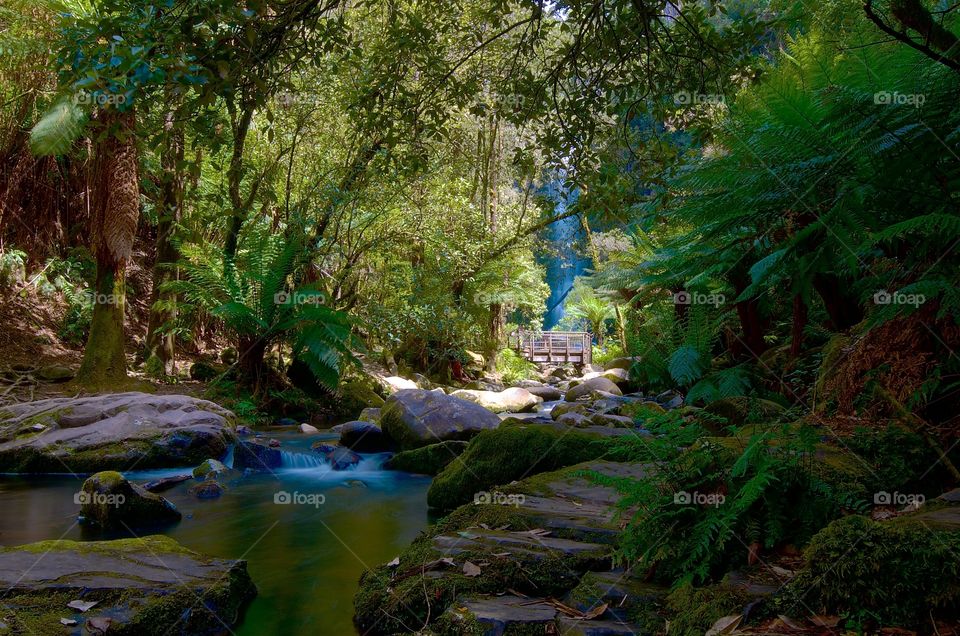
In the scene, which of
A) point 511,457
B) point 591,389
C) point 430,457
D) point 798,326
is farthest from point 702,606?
point 591,389

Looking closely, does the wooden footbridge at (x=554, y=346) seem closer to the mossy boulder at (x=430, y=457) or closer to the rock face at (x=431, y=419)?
the rock face at (x=431, y=419)

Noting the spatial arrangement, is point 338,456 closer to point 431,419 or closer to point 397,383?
point 431,419

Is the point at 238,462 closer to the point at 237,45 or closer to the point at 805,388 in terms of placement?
the point at 237,45

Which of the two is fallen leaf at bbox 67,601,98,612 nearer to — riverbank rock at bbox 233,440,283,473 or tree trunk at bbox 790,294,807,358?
riverbank rock at bbox 233,440,283,473

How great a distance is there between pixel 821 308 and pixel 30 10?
1148 cm

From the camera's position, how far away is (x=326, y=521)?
15.1 feet

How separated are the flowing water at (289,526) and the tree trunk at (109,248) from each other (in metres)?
2.66

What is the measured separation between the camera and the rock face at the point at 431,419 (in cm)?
607

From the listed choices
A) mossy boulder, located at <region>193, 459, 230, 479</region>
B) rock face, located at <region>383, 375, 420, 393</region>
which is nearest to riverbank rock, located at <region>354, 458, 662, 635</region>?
mossy boulder, located at <region>193, 459, 230, 479</region>

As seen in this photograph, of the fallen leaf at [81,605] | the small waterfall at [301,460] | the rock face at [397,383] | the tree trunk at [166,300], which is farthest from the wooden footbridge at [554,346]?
the fallen leaf at [81,605]

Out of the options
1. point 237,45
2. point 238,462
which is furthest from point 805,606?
point 238,462

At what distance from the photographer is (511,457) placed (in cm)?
432

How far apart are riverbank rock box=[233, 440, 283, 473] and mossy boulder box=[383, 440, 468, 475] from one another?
4.40ft

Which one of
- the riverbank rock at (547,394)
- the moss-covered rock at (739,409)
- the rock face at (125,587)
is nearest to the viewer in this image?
the rock face at (125,587)
